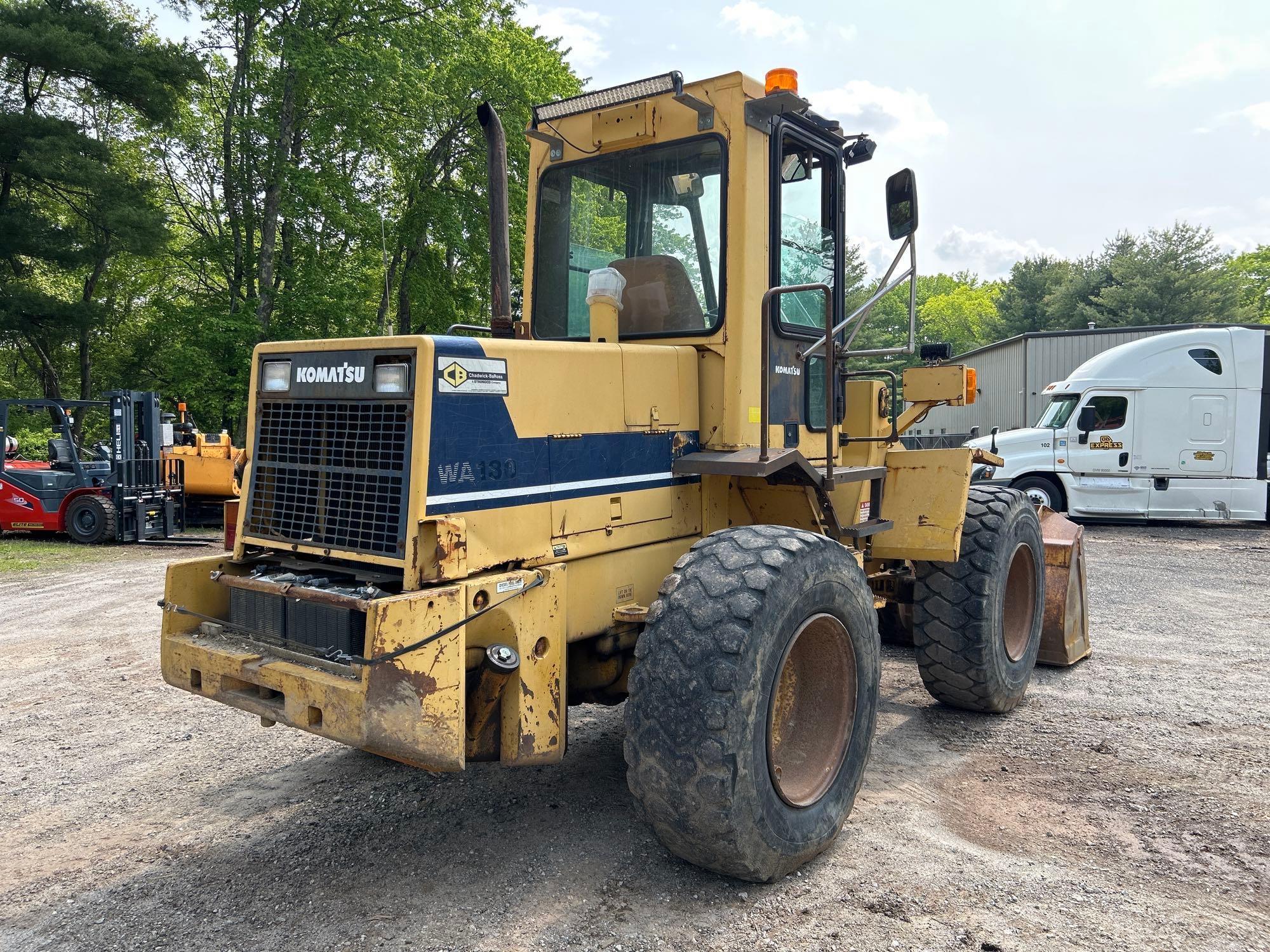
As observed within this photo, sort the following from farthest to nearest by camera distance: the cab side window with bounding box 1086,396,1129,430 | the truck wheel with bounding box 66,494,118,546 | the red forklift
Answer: the cab side window with bounding box 1086,396,1129,430, the truck wheel with bounding box 66,494,118,546, the red forklift

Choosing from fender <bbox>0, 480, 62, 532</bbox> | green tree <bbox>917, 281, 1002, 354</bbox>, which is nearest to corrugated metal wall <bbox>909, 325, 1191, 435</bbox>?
fender <bbox>0, 480, 62, 532</bbox>

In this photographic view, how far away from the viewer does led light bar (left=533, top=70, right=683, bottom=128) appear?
3.93 meters

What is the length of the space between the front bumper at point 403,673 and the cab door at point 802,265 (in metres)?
1.59

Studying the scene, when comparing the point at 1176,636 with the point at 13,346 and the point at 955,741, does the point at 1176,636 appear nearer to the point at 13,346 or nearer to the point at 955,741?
the point at 955,741

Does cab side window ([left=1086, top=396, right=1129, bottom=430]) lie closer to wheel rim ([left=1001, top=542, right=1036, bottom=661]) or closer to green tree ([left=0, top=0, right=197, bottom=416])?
wheel rim ([left=1001, top=542, right=1036, bottom=661])

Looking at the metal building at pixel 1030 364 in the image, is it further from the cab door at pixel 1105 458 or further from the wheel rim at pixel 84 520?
the wheel rim at pixel 84 520

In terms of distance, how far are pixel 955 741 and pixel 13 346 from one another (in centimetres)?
2765

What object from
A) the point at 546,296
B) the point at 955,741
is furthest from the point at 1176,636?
the point at 546,296

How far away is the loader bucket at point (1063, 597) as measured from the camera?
6449mm

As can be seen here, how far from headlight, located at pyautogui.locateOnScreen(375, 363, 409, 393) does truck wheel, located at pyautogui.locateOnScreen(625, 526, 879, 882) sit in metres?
1.20

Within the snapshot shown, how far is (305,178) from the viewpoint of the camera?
816 inches

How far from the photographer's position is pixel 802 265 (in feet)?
14.8

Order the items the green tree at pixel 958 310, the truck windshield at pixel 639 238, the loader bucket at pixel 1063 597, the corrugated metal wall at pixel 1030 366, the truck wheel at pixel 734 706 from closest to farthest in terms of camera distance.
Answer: the truck wheel at pixel 734 706 → the truck windshield at pixel 639 238 → the loader bucket at pixel 1063 597 → the corrugated metal wall at pixel 1030 366 → the green tree at pixel 958 310

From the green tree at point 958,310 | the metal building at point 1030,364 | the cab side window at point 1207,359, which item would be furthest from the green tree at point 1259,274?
the cab side window at point 1207,359
